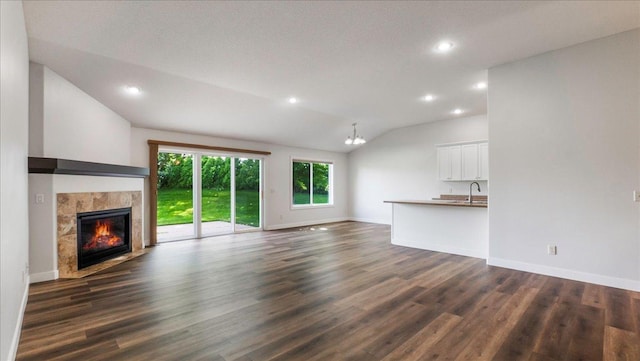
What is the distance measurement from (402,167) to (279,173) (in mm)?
A: 3595

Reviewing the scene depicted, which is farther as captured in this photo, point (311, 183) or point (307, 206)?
point (311, 183)

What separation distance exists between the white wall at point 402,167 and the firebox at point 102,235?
666cm

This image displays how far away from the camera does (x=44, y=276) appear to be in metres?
3.84

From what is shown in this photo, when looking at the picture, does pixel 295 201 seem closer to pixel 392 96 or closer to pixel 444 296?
pixel 392 96

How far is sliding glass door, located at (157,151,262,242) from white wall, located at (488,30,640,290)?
565 centimetres

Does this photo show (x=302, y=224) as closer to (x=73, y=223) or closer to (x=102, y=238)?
(x=102, y=238)

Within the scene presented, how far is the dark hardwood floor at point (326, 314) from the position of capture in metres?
2.20

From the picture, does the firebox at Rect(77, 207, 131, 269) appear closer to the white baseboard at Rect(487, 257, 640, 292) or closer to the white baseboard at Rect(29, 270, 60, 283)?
the white baseboard at Rect(29, 270, 60, 283)

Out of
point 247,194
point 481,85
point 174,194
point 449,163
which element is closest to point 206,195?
point 174,194

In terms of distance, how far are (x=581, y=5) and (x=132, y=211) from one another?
22.8 feet

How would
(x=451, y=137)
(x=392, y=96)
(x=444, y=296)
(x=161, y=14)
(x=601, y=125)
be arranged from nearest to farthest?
1. (x=161, y=14)
2. (x=444, y=296)
3. (x=601, y=125)
4. (x=392, y=96)
5. (x=451, y=137)

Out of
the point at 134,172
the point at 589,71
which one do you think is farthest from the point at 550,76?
the point at 134,172

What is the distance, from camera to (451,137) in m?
7.75

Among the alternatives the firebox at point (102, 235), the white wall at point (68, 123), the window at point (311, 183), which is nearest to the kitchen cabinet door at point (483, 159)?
the window at point (311, 183)
